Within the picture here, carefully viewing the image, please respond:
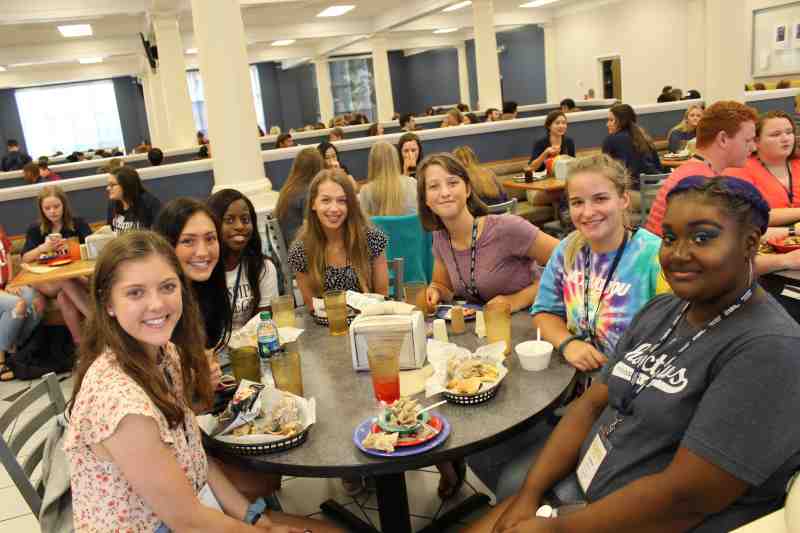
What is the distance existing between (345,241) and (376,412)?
1.18 meters

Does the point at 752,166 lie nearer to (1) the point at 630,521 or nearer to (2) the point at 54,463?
(1) the point at 630,521

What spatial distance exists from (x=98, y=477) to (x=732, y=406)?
1277 millimetres

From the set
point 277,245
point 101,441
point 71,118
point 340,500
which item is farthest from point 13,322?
point 71,118

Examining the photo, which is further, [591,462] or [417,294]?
[417,294]

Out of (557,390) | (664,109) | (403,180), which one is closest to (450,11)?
(664,109)

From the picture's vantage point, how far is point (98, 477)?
4.61 feet

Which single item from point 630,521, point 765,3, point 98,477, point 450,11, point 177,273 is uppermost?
point 450,11

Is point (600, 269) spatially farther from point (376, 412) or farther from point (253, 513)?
point (253, 513)

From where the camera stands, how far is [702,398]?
3.87 ft

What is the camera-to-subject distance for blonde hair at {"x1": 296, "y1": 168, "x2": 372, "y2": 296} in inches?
105

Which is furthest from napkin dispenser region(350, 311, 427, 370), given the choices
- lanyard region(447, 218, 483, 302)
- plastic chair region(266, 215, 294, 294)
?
plastic chair region(266, 215, 294, 294)

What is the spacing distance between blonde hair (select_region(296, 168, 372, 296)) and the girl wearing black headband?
141 centimetres

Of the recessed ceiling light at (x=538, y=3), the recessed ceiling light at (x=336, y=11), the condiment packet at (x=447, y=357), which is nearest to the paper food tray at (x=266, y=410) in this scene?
the condiment packet at (x=447, y=357)

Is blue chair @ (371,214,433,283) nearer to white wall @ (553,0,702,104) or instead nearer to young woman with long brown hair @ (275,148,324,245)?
young woman with long brown hair @ (275,148,324,245)
